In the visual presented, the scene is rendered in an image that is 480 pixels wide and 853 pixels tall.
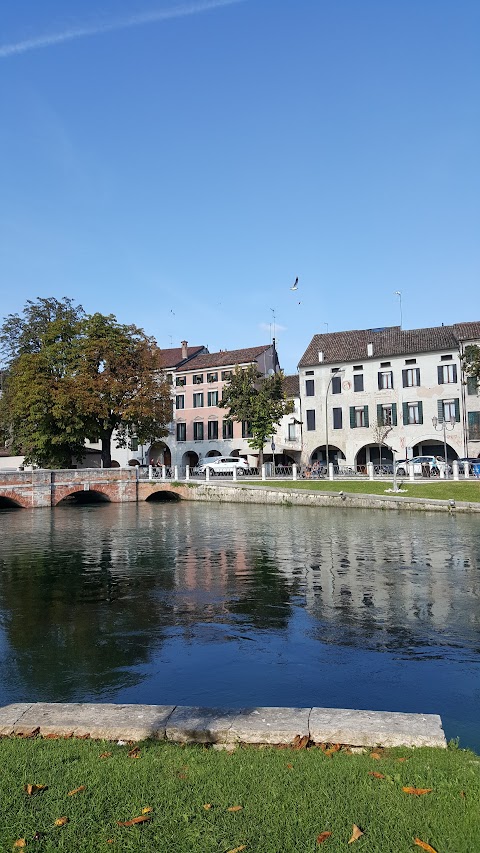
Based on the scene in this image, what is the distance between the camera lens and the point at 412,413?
6059 cm

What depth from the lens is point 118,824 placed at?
4.48 meters

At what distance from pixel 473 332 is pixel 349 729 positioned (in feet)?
189

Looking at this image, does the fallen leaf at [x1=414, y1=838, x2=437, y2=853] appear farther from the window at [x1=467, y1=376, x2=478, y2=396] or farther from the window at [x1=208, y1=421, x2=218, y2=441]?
the window at [x1=208, y1=421, x2=218, y2=441]

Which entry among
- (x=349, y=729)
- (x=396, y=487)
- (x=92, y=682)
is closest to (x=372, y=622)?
(x=92, y=682)

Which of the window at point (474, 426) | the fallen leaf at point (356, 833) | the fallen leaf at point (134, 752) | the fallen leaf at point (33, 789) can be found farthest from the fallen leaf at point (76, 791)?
the window at point (474, 426)

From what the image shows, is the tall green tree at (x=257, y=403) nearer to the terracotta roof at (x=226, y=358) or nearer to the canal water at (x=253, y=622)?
the terracotta roof at (x=226, y=358)

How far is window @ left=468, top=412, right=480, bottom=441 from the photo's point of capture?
5700cm

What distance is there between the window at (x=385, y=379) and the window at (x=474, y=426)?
8.16m

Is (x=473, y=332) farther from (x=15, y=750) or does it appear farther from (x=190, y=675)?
(x=15, y=750)

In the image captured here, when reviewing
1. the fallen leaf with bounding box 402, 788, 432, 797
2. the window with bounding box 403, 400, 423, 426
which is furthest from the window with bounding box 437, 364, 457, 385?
the fallen leaf with bounding box 402, 788, 432, 797

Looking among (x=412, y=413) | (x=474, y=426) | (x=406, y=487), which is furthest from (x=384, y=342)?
(x=406, y=487)

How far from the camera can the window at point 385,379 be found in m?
62.2

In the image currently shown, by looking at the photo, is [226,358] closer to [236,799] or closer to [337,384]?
[337,384]

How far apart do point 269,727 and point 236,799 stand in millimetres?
1345
